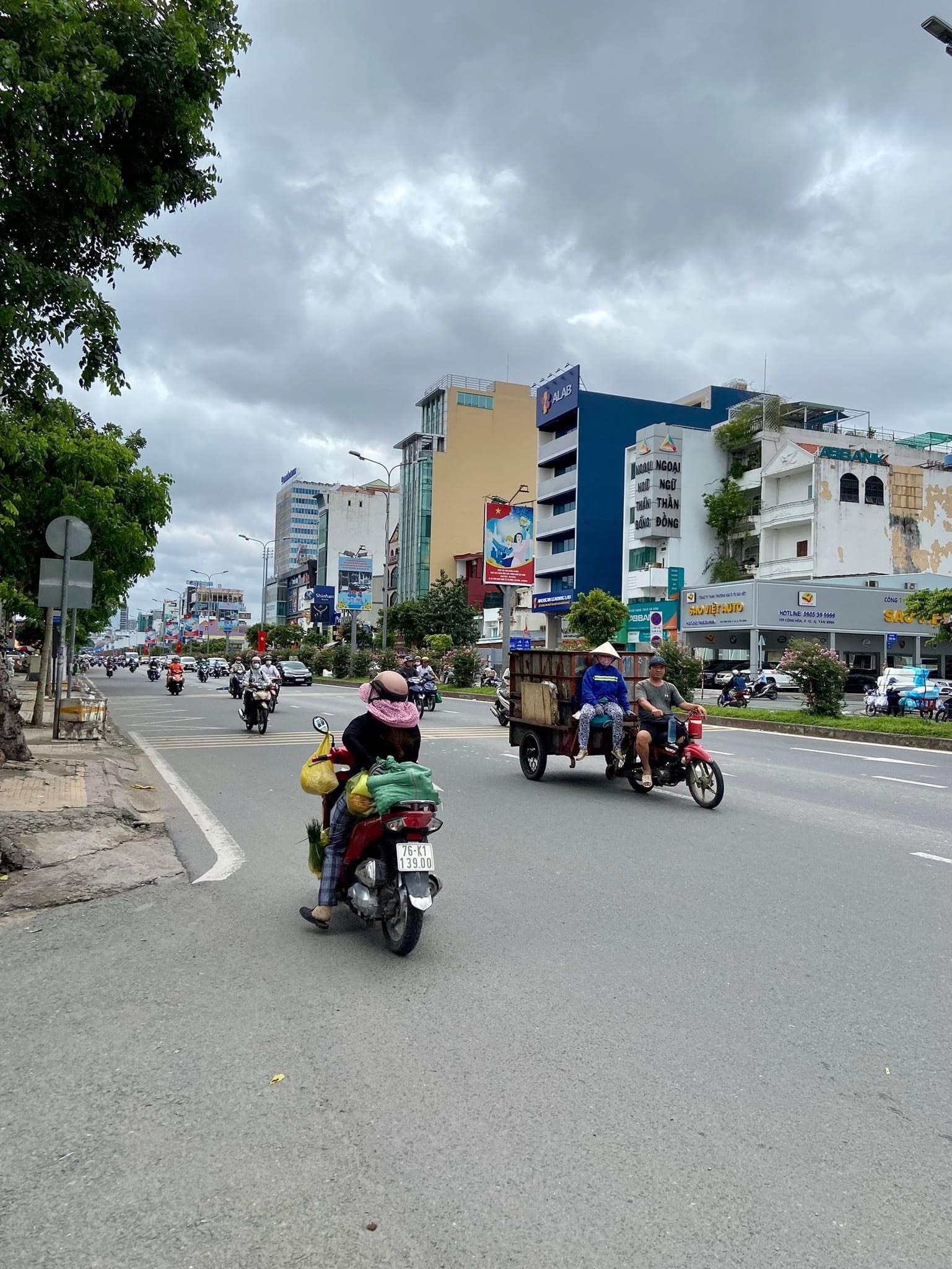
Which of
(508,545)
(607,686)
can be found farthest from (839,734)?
(508,545)

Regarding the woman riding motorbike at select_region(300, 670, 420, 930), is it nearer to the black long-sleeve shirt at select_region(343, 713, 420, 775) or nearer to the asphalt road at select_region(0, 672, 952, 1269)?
the black long-sleeve shirt at select_region(343, 713, 420, 775)

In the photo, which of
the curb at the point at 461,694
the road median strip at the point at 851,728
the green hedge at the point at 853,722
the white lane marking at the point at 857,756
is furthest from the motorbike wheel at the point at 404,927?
the curb at the point at 461,694

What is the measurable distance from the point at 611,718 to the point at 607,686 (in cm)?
40

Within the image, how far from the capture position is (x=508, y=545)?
136 feet

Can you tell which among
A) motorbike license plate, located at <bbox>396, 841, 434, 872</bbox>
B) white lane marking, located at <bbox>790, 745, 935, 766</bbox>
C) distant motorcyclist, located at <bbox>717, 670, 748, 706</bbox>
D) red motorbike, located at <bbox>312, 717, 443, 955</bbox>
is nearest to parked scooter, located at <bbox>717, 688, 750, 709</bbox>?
distant motorcyclist, located at <bbox>717, 670, 748, 706</bbox>

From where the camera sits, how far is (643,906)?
5949mm

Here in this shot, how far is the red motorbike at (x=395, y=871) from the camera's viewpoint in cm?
487

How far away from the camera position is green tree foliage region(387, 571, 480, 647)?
233 feet

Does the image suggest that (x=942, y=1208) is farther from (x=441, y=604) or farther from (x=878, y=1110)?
(x=441, y=604)

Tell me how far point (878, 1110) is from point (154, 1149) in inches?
96.8

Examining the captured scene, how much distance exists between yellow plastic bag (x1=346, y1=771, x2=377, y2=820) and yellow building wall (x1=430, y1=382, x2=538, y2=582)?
10115 cm

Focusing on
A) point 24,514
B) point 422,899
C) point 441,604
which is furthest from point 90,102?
point 441,604

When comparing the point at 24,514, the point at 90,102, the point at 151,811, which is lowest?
the point at 151,811

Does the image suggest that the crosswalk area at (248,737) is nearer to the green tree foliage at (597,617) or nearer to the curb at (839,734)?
the curb at (839,734)
